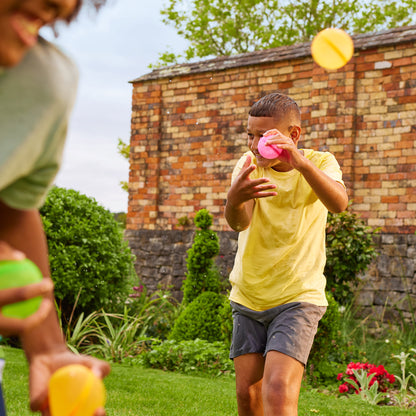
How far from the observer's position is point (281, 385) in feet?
8.95

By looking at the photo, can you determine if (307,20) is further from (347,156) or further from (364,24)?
(347,156)

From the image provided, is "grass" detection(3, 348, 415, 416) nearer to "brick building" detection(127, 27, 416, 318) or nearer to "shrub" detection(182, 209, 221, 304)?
"shrub" detection(182, 209, 221, 304)

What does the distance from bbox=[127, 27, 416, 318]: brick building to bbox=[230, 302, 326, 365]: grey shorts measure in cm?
597

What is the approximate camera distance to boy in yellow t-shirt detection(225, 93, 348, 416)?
295cm

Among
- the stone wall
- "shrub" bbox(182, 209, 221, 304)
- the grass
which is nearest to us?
the grass

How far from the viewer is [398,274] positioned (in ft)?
28.7

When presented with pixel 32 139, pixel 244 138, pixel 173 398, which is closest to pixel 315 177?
pixel 32 139

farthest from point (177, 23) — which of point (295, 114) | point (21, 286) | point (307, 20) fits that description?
point (21, 286)

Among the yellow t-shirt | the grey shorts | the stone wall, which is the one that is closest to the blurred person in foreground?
the grey shorts

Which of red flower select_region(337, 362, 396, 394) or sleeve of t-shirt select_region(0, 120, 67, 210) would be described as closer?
sleeve of t-shirt select_region(0, 120, 67, 210)

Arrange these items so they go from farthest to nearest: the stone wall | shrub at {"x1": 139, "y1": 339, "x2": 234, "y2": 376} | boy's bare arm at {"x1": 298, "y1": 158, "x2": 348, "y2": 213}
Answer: the stone wall < shrub at {"x1": 139, "y1": 339, "x2": 234, "y2": 376} < boy's bare arm at {"x1": 298, "y1": 158, "x2": 348, "y2": 213}

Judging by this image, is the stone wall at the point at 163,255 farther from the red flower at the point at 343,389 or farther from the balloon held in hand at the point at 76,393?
the balloon held in hand at the point at 76,393

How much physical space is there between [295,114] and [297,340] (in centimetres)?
121

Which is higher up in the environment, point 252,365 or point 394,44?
point 394,44
